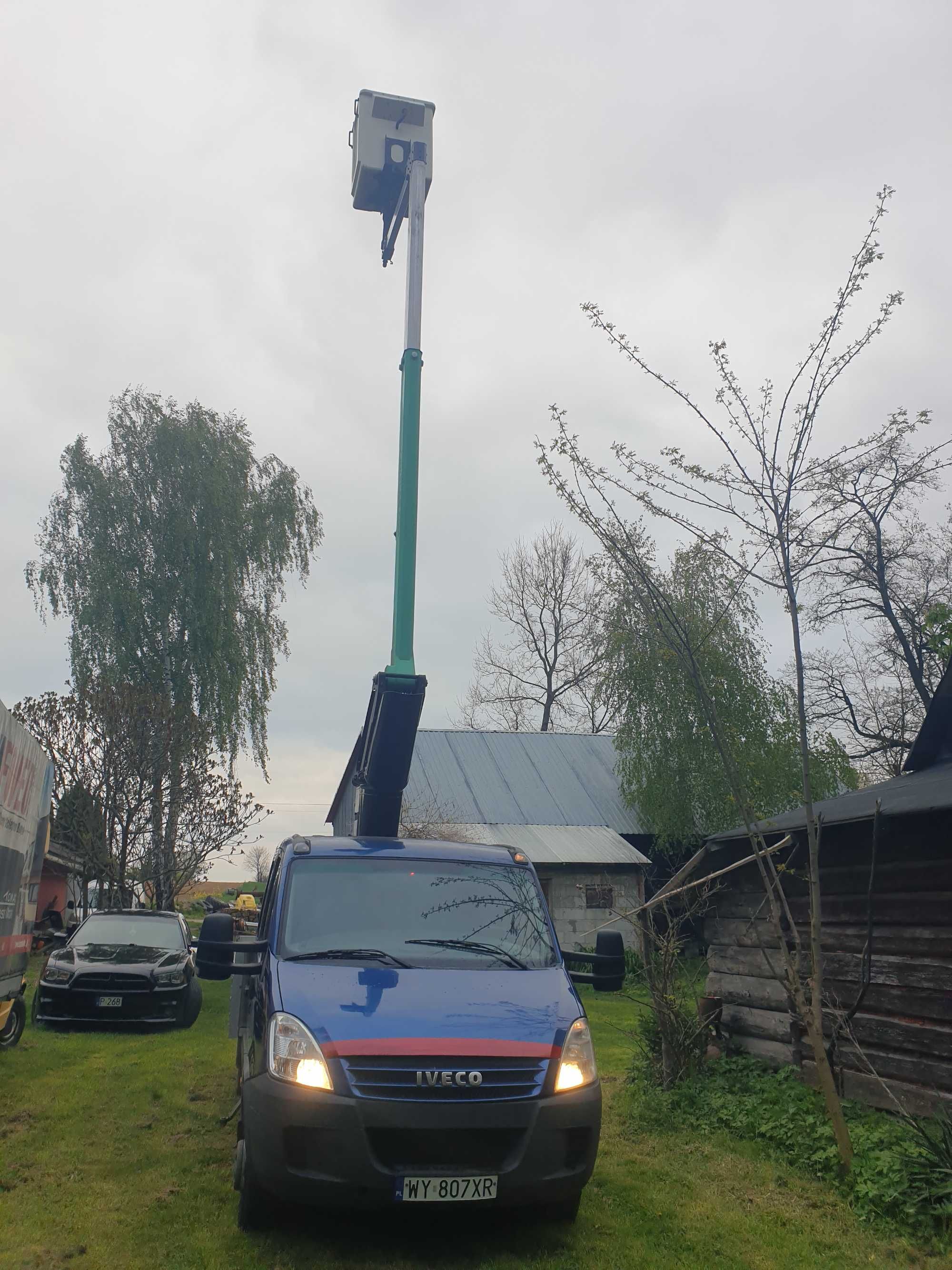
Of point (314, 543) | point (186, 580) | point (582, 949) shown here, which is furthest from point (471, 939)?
point (314, 543)

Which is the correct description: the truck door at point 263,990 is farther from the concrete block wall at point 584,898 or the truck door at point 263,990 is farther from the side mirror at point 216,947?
the concrete block wall at point 584,898

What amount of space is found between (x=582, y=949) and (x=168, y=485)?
16298 mm

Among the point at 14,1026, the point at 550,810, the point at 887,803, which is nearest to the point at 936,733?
the point at 887,803

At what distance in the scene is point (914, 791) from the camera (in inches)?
292

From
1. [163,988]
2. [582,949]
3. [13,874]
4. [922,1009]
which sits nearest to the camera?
[922,1009]

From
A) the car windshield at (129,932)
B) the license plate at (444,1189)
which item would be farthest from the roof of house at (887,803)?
the car windshield at (129,932)

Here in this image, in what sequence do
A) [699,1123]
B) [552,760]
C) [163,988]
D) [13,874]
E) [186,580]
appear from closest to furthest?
[699,1123] → [13,874] → [163,988] → [186,580] → [552,760]

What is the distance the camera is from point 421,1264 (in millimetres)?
4836

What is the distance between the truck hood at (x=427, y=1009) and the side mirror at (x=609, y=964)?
703 mm

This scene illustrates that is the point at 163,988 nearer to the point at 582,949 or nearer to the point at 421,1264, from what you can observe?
the point at 421,1264

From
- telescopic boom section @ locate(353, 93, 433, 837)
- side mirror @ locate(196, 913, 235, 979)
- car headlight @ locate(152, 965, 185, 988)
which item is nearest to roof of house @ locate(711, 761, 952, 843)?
telescopic boom section @ locate(353, 93, 433, 837)

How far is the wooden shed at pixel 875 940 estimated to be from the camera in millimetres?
6871

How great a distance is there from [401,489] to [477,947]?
400 centimetres

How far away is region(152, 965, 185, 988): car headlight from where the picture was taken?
12.6 meters
